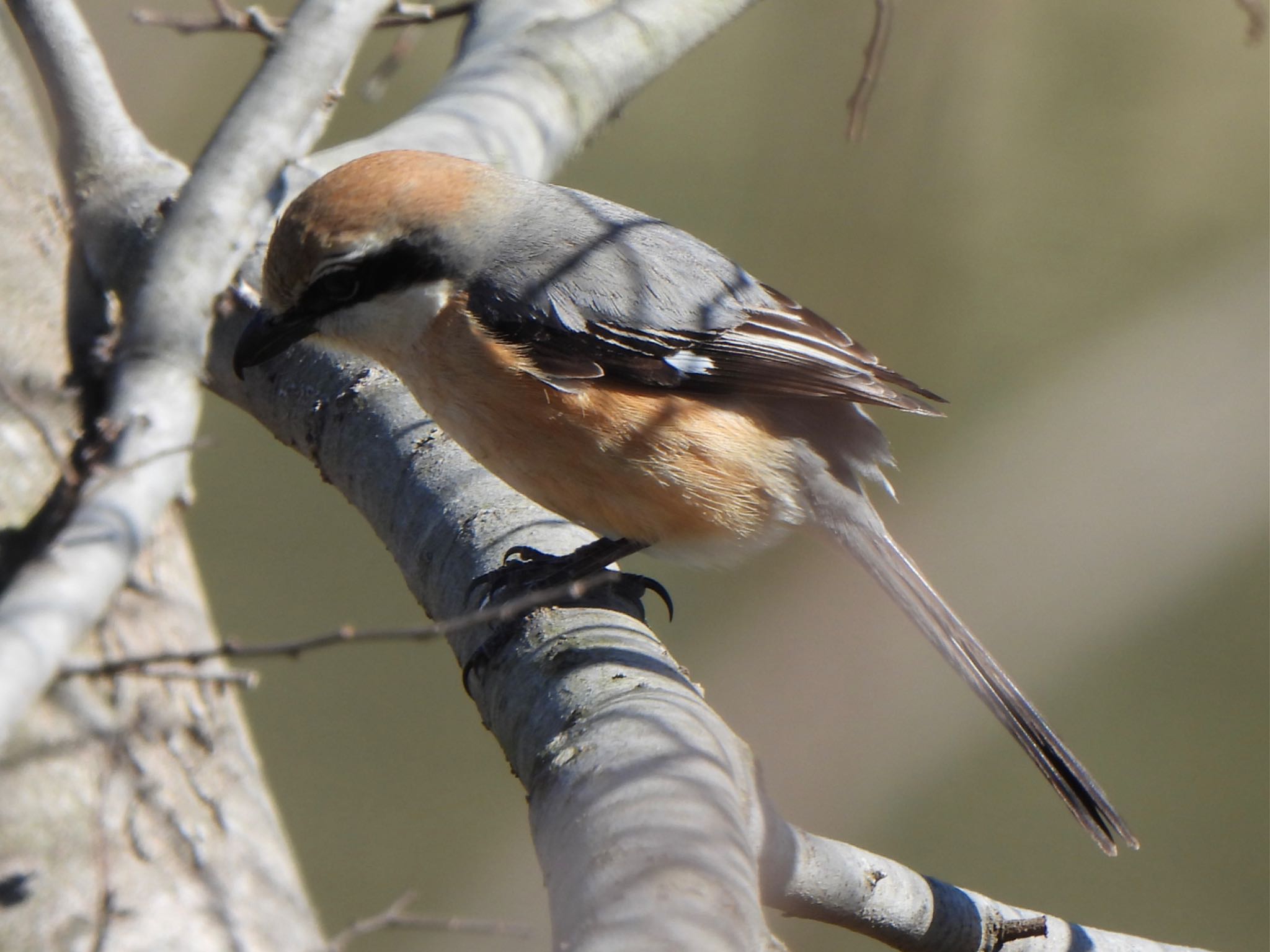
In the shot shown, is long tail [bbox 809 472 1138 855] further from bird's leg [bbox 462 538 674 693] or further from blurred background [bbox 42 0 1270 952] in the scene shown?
blurred background [bbox 42 0 1270 952]

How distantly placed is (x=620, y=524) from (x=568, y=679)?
554mm

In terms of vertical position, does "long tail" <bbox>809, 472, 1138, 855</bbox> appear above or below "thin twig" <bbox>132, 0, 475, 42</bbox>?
below

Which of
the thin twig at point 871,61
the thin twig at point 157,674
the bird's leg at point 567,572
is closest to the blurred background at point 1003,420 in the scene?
the thin twig at point 871,61

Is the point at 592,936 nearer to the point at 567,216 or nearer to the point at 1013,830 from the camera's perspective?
the point at 567,216

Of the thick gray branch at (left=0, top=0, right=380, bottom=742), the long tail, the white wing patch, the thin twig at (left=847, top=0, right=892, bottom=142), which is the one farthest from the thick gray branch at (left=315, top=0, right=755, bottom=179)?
the long tail

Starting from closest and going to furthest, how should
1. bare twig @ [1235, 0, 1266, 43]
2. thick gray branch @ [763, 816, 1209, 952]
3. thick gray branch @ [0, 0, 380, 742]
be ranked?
1. thick gray branch @ [0, 0, 380, 742]
2. thick gray branch @ [763, 816, 1209, 952]
3. bare twig @ [1235, 0, 1266, 43]

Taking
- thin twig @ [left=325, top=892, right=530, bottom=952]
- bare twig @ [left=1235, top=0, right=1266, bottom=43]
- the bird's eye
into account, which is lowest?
thin twig @ [left=325, top=892, right=530, bottom=952]

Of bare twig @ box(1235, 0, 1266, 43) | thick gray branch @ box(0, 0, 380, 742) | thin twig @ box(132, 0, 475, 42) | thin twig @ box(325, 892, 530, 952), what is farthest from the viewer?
bare twig @ box(1235, 0, 1266, 43)

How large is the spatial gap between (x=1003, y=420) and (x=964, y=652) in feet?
8.01

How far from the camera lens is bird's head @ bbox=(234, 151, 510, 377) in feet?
5.98

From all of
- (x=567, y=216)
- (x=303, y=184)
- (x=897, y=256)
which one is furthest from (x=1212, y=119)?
(x=303, y=184)

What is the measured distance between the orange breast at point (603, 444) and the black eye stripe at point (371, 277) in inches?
3.8

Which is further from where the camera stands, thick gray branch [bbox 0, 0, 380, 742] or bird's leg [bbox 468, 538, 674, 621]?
bird's leg [bbox 468, 538, 674, 621]

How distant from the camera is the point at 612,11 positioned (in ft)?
8.34
